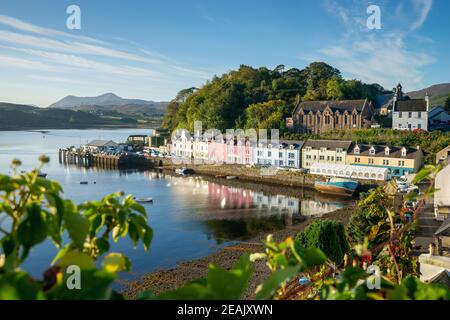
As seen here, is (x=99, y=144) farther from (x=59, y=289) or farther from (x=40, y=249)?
(x=59, y=289)

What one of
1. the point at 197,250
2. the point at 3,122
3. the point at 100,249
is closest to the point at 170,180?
the point at 197,250

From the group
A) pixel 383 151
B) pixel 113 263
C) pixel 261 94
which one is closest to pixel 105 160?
pixel 261 94

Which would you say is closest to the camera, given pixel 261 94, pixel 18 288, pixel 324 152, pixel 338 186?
pixel 18 288

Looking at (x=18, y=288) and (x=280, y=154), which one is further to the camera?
(x=280, y=154)

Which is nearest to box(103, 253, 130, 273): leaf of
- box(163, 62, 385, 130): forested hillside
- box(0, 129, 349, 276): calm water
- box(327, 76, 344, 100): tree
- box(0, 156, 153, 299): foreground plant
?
box(0, 156, 153, 299): foreground plant

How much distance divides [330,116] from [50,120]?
367 ft

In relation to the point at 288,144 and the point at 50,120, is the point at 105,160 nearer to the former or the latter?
the point at 288,144

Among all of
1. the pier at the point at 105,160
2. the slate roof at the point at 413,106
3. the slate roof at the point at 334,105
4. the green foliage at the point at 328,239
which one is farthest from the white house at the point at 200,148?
the green foliage at the point at 328,239

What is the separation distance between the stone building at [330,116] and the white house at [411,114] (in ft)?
11.4

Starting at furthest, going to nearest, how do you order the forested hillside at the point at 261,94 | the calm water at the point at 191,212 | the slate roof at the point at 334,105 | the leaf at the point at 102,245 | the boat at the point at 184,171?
1. the forested hillside at the point at 261,94
2. the boat at the point at 184,171
3. the slate roof at the point at 334,105
4. the calm water at the point at 191,212
5. the leaf at the point at 102,245

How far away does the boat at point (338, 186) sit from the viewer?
32.9m

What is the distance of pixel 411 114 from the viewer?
4106 centimetres

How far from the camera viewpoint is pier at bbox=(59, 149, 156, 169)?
57175 mm

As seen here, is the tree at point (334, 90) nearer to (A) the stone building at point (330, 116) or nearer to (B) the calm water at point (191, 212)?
(A) the stone building at point (330, 116)
